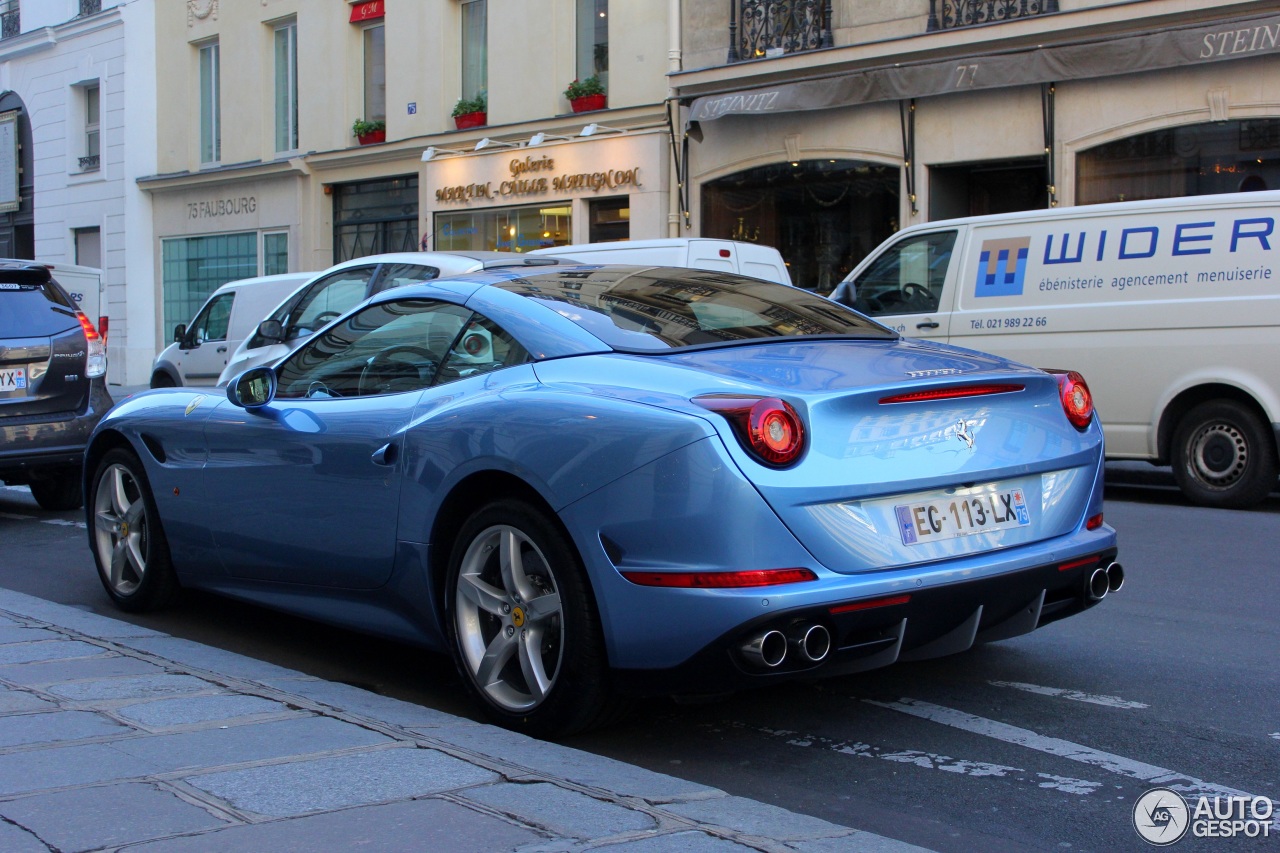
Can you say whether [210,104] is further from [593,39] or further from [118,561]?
[118,561]

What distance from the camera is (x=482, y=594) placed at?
14.1 ft

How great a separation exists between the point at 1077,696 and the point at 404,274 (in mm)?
6877

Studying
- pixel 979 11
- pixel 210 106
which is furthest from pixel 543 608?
pixel 210 106

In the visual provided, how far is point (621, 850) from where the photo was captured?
2906 millimetres

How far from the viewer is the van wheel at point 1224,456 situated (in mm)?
9438

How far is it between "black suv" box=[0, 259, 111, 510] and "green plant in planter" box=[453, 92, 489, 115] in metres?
14.4

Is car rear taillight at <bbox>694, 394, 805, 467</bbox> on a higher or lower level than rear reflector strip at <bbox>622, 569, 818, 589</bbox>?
higher

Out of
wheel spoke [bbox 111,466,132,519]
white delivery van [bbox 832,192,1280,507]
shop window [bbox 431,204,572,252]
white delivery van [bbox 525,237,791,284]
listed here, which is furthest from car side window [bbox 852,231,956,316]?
shop window [bbox 431,204,572,252]

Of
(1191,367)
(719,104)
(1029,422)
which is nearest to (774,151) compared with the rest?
(719,104)

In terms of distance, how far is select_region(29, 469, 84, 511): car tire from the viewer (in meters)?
10.3

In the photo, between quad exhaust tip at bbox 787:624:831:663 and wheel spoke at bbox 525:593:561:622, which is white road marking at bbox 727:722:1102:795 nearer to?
quad exhaust tip at bbox 787:624:831:663

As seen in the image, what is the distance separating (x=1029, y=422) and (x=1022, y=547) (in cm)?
41

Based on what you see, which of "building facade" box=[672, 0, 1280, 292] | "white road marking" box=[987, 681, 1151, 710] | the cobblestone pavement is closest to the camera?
the cobblestone pavement

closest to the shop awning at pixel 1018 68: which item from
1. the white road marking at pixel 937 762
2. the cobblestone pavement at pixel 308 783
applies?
the white road marking at pixel 937 762
